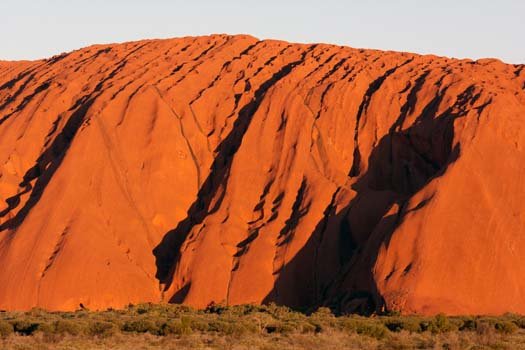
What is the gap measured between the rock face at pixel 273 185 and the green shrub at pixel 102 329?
1055 cm

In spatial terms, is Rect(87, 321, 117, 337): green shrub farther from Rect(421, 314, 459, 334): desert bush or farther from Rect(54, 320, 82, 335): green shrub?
Rect(421, 314, 459, 334): desert bush

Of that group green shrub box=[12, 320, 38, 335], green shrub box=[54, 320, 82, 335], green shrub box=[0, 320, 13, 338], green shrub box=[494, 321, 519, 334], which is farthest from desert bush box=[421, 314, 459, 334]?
green shrub box=[0, 320, 13, 338]

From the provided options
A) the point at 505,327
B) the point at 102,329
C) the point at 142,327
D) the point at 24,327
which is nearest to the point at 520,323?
the point at 505,327

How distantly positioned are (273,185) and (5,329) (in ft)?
59.9

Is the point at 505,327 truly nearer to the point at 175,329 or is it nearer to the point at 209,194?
the point at 175,329

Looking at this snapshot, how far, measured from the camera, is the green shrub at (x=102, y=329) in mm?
30562

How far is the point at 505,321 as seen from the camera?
3206cm

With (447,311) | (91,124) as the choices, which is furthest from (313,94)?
(447,311)

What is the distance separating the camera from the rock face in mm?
39844

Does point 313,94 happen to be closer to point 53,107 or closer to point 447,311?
point 53,107

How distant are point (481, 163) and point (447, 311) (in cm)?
809

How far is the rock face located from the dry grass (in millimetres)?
5192

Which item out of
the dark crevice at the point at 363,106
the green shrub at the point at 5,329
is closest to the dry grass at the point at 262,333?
the green shrub at the point at 5,329

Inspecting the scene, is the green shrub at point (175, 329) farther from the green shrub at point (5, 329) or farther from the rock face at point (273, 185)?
the rock face at point (273, 185)
